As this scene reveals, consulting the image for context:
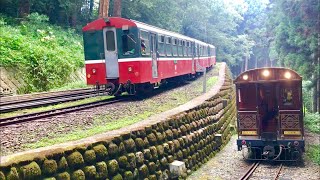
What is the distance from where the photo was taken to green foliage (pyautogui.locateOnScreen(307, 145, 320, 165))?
38.6 feet

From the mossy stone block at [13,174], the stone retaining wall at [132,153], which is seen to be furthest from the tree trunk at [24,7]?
the mossy stone block at [13,174]

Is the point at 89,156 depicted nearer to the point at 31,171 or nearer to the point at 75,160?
the point at 75,160

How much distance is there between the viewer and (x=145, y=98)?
39.8 feet

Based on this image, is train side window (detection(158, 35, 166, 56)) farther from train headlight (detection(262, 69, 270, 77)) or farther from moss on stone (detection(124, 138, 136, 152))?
moss on stone (detection(124, 138, 136, 152))

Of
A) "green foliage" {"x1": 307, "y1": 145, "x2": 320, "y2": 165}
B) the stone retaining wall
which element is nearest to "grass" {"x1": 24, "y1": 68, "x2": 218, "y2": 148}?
the stone retaining wall

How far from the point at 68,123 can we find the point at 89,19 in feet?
81.4

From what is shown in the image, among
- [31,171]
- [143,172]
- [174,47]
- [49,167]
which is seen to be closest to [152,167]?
[143,172]

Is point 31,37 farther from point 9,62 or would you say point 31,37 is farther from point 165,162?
point 165,162

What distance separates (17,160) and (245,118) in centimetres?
830

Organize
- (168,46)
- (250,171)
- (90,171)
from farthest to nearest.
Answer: (168,46) < (250,171) < (90,171)

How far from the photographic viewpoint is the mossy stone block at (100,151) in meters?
5.74

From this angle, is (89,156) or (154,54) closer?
(89,156)

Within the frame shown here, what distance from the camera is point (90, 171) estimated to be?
5480 mm

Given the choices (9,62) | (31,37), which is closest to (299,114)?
(9,62)
